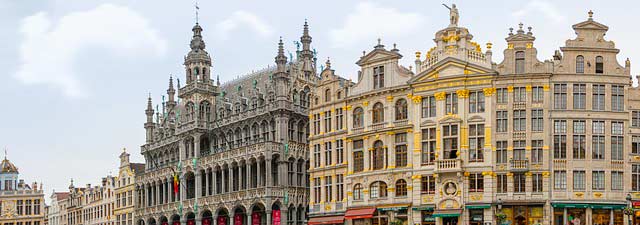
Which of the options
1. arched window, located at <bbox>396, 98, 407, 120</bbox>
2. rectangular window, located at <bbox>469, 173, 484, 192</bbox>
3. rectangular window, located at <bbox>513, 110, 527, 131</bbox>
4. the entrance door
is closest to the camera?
rectangular window, located at <bbox>513, 110, 527, 131</bbox>

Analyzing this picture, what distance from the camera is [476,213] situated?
66.8 meters

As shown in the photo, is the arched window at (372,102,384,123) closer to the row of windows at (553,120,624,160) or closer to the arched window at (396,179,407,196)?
the arched window at (396,179,407,196)

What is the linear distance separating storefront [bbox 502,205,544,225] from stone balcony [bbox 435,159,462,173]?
4022 mm

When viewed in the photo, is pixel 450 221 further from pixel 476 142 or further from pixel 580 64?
pixel 580 64

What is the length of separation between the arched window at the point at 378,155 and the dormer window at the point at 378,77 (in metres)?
4.11

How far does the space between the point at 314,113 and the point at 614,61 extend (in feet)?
78.7

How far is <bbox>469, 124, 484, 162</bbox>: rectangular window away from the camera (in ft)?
219

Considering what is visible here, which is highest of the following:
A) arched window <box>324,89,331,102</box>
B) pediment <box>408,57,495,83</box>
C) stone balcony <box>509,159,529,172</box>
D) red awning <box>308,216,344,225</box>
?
pediment <box>408,57,495,83</box>

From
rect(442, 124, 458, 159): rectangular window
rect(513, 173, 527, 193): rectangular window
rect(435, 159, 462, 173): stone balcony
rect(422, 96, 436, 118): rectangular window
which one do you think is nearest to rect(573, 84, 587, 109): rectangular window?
rect(513, 173, 527, 193): rectangular window

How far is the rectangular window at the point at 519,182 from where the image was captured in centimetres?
6556

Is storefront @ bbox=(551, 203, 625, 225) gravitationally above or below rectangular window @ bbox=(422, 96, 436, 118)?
below

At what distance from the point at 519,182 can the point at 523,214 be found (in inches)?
83.0

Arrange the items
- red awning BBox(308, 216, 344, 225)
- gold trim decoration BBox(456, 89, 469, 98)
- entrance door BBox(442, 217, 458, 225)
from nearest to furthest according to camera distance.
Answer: gold trim decoration BBox(456, 89, 469, 98)
entrance door BBox(442, 217, 458, 225)
red awning BBox(308, 216, 344, 225)

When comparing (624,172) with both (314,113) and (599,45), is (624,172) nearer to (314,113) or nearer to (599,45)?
(599,45)
